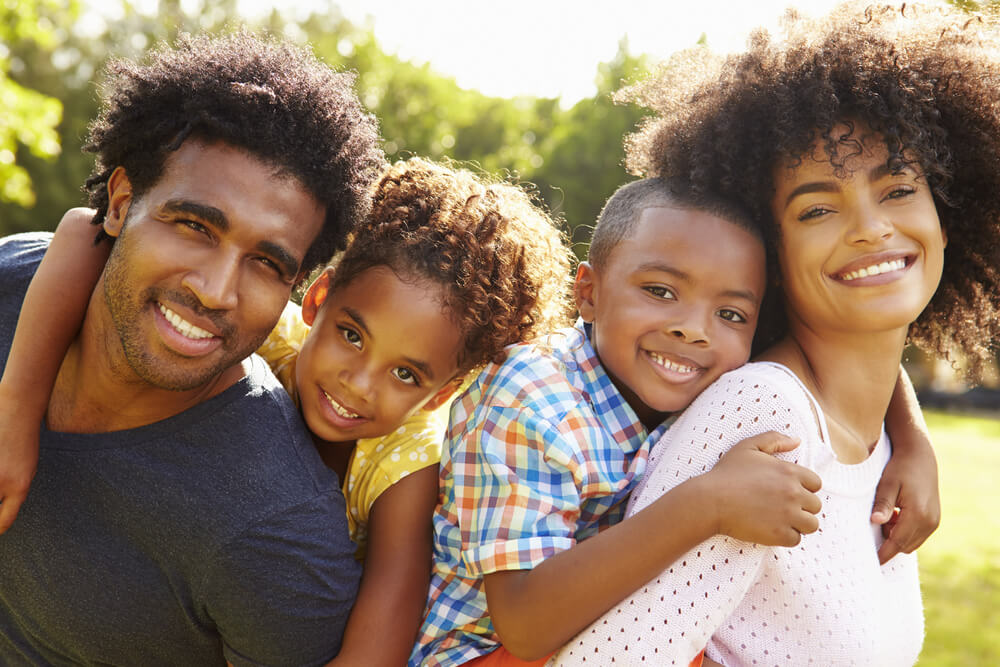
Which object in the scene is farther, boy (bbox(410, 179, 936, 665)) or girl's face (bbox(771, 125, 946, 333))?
girl's face (bbox(771, 125, 946, 333))

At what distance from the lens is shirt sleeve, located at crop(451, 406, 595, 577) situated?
225 cm

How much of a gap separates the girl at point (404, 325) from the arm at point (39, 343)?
13 millimetres

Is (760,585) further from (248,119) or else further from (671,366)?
(248,119)

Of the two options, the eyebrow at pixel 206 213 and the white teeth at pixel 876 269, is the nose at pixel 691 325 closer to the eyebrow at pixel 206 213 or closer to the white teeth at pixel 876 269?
the white teeth at pixel 876 269

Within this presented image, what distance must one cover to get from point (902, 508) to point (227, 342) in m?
1.99

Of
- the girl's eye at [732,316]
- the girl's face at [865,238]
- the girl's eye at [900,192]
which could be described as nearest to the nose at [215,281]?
the girl's eye at [732,316]

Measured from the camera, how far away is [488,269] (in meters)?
2.75

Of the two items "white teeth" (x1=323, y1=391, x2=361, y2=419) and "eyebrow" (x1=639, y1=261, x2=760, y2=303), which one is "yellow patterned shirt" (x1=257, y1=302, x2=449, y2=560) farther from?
"eyebrow" (x1=639, y1=261, x2=760, y2=303)

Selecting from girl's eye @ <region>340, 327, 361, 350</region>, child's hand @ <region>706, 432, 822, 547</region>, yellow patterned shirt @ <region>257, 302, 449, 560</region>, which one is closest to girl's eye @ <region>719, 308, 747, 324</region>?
child's hand @ <region>706, 432, 822, 547</region>

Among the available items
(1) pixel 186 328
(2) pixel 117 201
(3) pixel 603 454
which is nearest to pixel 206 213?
(1) pixel 186 328

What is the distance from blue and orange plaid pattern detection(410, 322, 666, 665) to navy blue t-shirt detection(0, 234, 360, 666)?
1.03ft

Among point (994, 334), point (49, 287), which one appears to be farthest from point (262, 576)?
point (994, 334)

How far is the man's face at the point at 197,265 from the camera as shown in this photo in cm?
234

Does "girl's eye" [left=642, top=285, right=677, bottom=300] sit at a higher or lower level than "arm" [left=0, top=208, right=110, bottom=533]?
higher
